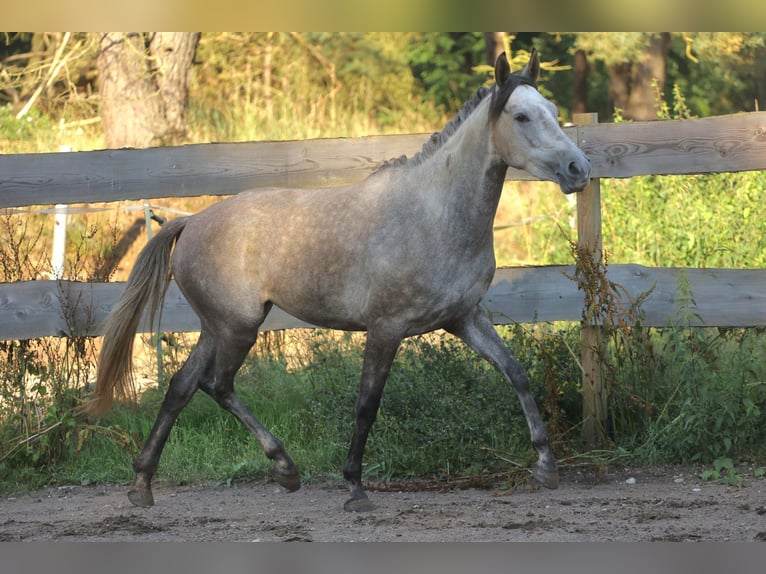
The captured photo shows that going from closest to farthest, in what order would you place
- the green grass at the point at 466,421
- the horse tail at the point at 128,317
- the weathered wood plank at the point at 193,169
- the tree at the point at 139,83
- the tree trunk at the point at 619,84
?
the horse tail at the point at 128,317 → the green grass at the point at 466,421 → the weathered wood plank at the point at 193,169 → the tree at the point at 139,83 → the tree trunk at the point at 619,84

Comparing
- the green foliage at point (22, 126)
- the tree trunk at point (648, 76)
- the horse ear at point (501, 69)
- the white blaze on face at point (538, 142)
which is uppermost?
the tree trunk at point (648, 76)

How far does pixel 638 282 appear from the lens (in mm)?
5934

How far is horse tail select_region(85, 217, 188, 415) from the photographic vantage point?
5.54m

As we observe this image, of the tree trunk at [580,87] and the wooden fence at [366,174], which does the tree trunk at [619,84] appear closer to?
the tree trunk at [580,87]

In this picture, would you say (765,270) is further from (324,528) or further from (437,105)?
(437,105)

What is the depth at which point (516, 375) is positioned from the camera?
4996 millimetres

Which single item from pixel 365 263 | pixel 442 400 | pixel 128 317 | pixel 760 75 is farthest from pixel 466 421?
pixel 760 75

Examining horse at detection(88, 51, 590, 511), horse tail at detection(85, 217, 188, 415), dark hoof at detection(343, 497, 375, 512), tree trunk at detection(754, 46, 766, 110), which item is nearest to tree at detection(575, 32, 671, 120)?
tree trunk at detection(754, 46, 766, 110)

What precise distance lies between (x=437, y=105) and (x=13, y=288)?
42.3 feet

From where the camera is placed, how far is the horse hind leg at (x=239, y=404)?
17.3 ft

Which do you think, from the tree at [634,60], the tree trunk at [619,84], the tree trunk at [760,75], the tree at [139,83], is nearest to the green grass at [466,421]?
the tree at [139,83]

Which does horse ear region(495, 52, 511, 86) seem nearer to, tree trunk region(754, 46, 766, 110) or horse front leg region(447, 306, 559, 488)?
horse front leg region(447, 306, 559, 488)

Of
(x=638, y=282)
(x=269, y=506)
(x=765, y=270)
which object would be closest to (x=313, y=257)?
(x=269, y=506)

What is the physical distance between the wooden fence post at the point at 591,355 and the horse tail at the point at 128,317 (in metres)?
2.36
